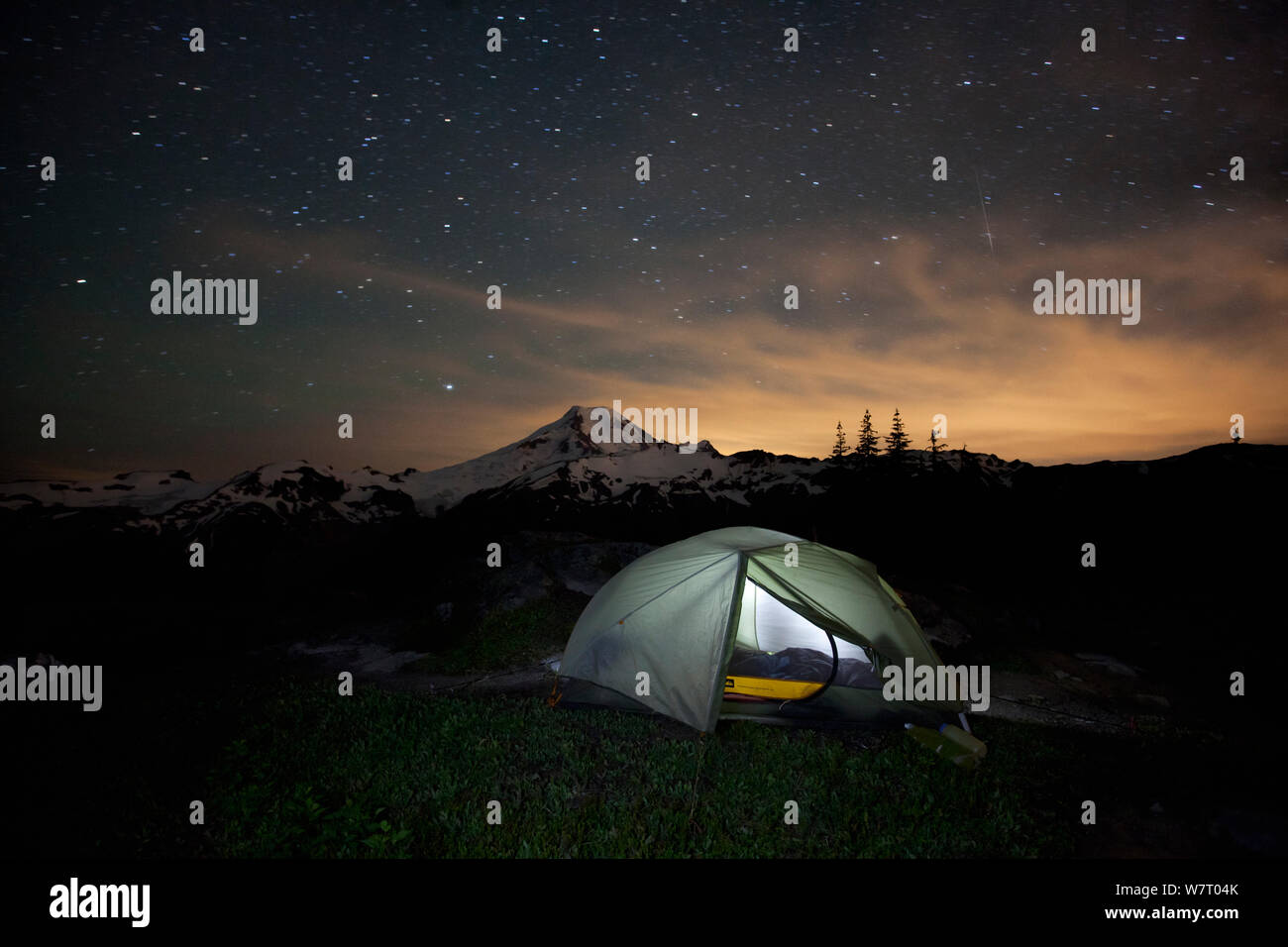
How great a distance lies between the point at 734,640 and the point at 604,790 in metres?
2.93

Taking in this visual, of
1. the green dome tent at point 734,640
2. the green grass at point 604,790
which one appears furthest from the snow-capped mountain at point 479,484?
the green grass at point 604,790

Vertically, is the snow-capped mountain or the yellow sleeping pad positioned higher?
the snow-capped mountain

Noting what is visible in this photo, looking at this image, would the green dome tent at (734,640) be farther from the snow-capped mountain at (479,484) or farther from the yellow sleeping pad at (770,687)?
the snow-capped mountain at (479,484)

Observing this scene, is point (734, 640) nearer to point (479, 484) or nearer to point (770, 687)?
point (770, 687)

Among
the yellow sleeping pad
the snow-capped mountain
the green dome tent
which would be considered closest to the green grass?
the green dome tent

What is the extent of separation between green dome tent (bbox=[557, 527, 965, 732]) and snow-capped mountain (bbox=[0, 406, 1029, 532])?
3842 cm

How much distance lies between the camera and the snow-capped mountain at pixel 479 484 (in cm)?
5878

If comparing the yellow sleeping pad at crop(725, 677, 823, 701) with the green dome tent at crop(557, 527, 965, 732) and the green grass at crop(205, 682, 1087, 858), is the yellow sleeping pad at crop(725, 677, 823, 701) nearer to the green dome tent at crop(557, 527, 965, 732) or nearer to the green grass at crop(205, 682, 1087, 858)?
the green dome tent at crop(557, 527, 965, 732)

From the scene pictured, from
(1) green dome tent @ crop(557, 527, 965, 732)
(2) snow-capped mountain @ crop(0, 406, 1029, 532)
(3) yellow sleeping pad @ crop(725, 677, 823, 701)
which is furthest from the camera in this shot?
(2) snow-capped mountain @ crop(0, 406, 1029, 532)

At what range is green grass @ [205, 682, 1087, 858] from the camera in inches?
241

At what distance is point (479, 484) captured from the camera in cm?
8738

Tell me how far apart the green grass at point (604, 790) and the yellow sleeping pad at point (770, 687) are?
1222 mm
